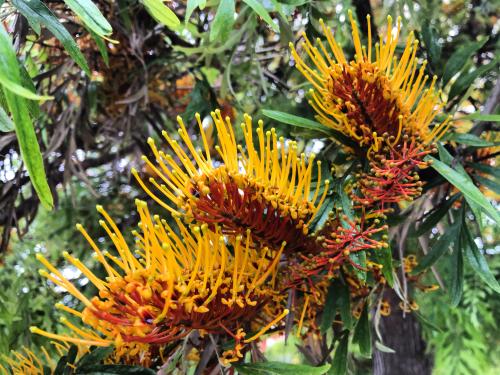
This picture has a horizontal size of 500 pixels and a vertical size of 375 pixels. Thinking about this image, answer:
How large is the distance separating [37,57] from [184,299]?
909 mm

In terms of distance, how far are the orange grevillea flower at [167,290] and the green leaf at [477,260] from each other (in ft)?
0.81

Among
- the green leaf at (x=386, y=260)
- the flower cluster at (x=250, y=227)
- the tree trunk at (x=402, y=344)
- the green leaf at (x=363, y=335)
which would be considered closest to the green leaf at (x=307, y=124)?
the flower cluster at (x=250, y=227)

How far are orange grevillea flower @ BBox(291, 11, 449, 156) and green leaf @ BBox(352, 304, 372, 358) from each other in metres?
0.23

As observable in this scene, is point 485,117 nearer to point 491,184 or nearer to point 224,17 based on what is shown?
point 491,184

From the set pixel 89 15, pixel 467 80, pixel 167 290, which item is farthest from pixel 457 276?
pixel 89 15

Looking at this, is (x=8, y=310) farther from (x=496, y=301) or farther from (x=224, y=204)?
(x=496, y=301)

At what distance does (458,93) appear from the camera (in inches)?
28.7

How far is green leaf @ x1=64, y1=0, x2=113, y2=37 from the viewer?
0.43m

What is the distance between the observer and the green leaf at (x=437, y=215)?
729 millimetres

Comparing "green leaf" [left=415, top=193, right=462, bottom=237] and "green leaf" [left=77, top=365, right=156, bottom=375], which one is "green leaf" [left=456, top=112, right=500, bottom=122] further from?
"green leaf" [left=77, top=365, right=156, bottom=375]

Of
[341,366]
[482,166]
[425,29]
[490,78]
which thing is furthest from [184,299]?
[490,78]

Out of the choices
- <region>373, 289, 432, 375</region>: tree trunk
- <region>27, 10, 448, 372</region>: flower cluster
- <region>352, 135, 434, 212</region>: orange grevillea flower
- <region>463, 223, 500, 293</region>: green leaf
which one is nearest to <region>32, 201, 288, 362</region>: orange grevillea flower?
<region>27, 10, 448, 372</region>: flower cluster

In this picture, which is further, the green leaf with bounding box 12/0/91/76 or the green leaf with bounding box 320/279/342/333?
the green leaf with bounding box 320/279/342/333

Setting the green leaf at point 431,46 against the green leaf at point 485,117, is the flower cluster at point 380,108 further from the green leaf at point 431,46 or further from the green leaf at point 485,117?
the green leaf at point 431,46
